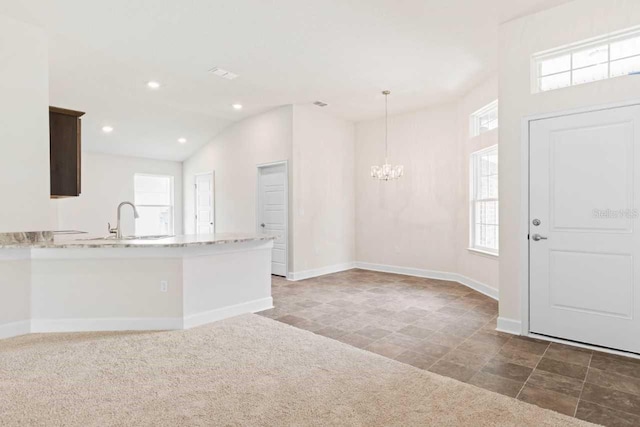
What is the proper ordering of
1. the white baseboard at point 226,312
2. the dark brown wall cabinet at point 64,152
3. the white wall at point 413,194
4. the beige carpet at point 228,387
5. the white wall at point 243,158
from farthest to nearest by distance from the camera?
the white wall at point 243,158
the white wall at point 413,194
the dark brown wall cabinet at point 64,152
the white baseboard at point 226,312
the beige carpet at point 228,387

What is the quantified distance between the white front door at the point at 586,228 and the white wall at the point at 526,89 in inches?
5.0

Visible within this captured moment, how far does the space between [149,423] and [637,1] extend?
14.7 ft

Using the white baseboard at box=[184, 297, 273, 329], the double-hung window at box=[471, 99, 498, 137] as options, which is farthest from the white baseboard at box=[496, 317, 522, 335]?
the double-hung window at box=[471, 99, 498, 137]

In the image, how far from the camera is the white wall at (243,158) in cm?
632

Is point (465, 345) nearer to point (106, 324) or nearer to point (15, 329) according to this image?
point (106, 324)

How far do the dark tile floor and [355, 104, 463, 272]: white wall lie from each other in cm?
112

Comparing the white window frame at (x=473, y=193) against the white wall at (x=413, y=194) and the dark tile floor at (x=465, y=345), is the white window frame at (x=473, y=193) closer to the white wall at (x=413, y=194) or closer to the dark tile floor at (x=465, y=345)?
the white wall at (x=413, y=194)

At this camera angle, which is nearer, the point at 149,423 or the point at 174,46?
the point at 149,423

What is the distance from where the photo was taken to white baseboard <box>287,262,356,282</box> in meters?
6.11

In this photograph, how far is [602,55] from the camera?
313 centimetres

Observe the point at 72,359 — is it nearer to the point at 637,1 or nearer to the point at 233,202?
the point at 233,202

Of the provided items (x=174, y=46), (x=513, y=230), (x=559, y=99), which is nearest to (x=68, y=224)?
(x=174, y=46)

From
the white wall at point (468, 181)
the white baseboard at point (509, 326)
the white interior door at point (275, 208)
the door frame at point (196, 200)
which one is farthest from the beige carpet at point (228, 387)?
the door frame at point (196, 200)

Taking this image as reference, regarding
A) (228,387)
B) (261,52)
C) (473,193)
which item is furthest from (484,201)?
(228,387)
